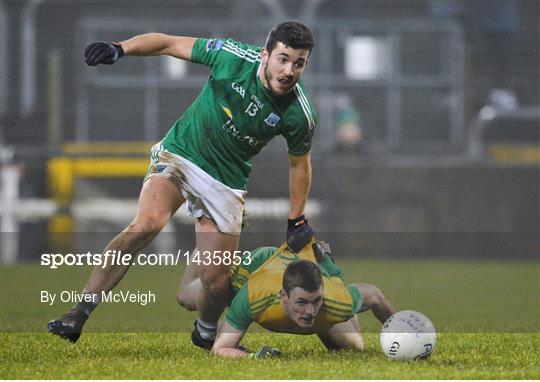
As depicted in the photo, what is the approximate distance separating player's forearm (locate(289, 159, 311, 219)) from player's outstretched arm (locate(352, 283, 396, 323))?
0.55 m

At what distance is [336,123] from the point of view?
1655cm

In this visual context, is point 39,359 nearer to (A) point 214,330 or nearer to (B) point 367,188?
(A) point 214,330

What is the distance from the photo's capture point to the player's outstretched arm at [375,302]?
7.21 metres

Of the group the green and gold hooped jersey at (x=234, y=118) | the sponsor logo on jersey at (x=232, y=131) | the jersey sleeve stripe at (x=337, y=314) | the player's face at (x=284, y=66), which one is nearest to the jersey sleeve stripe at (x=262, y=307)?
the jersey sleeve stripe at (x=337, y=314)

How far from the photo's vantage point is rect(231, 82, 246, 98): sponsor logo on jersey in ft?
23.3

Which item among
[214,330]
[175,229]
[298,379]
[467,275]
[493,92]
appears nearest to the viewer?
[298,379]

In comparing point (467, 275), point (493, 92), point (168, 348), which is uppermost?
point (493, 92)

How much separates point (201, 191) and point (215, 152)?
244mm

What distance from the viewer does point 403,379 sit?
19.8 ft

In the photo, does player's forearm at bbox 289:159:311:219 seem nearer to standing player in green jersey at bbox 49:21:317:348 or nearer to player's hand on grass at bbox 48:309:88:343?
standing player in green jersey at bbox 49:21:317:348

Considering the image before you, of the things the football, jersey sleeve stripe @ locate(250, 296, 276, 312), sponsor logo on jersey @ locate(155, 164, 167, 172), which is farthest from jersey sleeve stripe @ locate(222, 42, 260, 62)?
the football

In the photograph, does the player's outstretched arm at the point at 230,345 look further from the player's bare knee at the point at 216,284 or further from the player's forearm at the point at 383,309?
the player's forearm at the point at 383,309

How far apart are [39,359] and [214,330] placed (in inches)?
44.8

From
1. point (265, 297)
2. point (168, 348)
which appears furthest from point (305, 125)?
point (168, 348)
